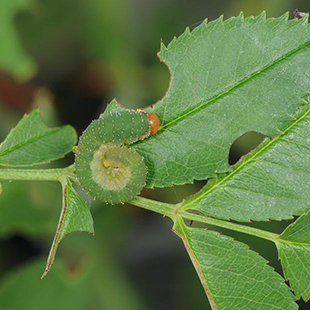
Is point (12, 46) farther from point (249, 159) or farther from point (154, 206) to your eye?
point (249, 159)

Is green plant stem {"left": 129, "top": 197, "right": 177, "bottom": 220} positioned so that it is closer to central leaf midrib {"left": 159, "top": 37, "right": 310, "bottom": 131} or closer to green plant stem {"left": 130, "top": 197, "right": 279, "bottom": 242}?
green plant stem {"left": 130, "top": 197, "right": 279, "bottom": 242}

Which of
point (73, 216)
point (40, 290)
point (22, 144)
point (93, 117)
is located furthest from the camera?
point (93, 117)

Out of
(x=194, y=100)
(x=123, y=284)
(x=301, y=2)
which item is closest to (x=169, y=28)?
(x=301, y=2)

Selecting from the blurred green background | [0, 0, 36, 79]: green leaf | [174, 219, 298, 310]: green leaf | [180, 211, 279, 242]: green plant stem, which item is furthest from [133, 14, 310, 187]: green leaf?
[0, 0, 36, 79]: green leaf

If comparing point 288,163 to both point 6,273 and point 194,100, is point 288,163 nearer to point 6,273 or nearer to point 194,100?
point 194,100

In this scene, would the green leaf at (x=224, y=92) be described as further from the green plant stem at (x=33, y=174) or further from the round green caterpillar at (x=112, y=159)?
the green plant stem at (x=33, y=174)

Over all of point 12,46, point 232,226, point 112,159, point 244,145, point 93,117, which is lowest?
point 232,226

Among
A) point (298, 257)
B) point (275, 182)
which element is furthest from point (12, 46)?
point (298, 257)
